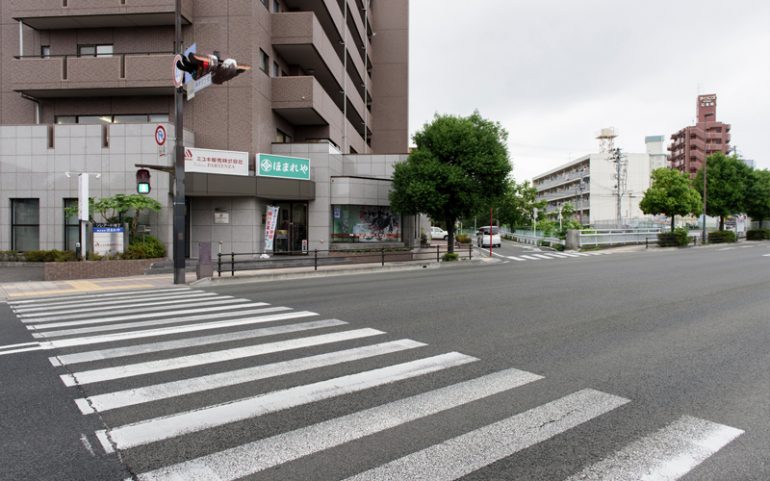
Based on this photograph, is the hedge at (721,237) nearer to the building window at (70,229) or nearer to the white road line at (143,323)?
the white road line at (143,323)

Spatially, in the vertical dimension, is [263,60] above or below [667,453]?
above

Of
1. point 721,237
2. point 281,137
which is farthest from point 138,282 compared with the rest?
point 721,237

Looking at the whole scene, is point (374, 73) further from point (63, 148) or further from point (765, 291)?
point (765, 291)

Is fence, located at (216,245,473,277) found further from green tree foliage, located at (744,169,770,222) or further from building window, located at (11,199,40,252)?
green tree foliage, located at (744,169,770,222)

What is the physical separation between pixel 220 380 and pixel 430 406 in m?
2.33

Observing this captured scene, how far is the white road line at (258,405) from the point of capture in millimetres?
3643

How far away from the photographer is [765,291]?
11.9 m

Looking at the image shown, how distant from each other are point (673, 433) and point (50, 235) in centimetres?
2381

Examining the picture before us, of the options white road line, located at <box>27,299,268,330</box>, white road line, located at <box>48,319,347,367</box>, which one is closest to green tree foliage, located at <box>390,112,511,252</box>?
white road line, located at <box>27,299,268,330</box>

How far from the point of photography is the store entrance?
2341 centimetres

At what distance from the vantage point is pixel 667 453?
3346 mm

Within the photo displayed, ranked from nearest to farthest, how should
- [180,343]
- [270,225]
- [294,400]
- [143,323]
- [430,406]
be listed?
[430,406] → [294,400] → [180,343] → [143,323] → [270,225]

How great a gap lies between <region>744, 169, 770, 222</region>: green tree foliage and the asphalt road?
47.7 m

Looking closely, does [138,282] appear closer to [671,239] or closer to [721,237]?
[671,239]
